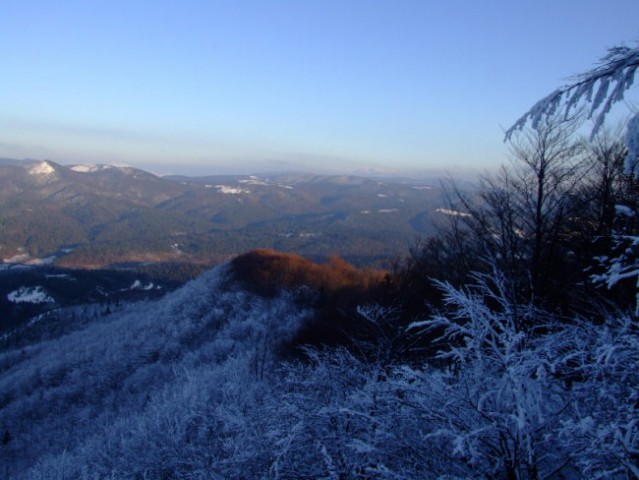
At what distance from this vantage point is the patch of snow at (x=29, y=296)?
107625 millimetres

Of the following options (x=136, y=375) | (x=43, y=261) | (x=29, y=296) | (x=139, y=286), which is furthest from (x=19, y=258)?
(x=136, y=375)

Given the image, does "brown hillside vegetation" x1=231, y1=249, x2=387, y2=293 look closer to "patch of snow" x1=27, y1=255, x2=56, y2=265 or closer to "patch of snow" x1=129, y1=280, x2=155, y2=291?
"patch of snow" x1=129, y1=280, x2=155, y2=291

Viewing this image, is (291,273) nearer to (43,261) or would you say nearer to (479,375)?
(479,375)

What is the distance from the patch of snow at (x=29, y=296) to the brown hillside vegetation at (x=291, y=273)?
270 ft

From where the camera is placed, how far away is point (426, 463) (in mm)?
4543

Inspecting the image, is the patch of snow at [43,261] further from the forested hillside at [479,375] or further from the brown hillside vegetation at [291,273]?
the forested hillside at [479,375]

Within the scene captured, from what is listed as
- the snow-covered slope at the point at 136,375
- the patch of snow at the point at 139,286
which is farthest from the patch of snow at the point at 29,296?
the snow-covered slope at the point at 136,375

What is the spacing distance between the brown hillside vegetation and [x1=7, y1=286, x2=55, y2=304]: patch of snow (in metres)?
82.3

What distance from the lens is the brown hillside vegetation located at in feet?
140

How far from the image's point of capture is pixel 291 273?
45.6m

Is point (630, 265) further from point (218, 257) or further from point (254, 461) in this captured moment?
point (218, 257)

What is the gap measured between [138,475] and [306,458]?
14717 millimetres

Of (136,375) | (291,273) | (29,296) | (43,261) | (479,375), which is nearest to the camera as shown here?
(479,375)

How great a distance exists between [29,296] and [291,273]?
94.1m
